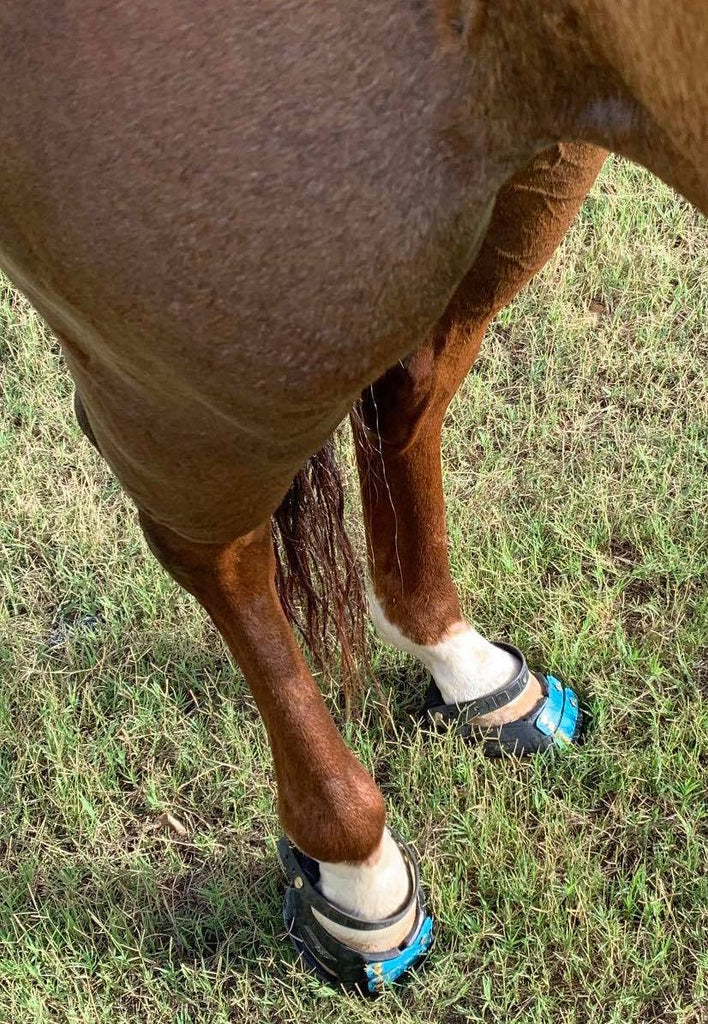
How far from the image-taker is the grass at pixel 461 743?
1450 millimetres

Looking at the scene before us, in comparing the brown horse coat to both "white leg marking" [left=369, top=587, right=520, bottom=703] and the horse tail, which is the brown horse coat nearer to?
the horse tail

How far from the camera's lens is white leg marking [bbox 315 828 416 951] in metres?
1.39

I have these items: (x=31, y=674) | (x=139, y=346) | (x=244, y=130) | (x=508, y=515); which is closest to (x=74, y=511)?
(x=31, y=674)

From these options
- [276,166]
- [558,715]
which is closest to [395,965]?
[558,715]

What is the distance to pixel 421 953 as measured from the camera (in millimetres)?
1456

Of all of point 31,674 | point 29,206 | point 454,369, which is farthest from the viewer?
point 31,674

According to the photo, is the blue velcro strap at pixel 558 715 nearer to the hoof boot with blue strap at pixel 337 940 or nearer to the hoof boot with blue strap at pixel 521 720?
the hoof boot with blue strap at pixel 521 720

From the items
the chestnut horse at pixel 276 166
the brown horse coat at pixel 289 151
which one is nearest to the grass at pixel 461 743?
the chestnut horse at pixel 276 166

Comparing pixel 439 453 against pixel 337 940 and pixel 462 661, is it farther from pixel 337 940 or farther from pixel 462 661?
pixel 337 940

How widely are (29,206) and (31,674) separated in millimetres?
1172

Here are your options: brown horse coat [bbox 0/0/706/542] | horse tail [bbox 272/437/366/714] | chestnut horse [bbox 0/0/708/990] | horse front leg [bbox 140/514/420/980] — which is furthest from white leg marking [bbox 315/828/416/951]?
brown horse coat [bbox 0/0/706/542]

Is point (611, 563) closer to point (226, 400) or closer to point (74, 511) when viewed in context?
point (74, 511)

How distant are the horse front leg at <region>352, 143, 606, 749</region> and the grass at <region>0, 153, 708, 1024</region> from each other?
0.37ft

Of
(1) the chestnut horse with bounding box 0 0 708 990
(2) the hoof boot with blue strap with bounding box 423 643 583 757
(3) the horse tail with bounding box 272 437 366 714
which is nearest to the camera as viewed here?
(1) the chestnut horse with bounding box 0 0 708 990
